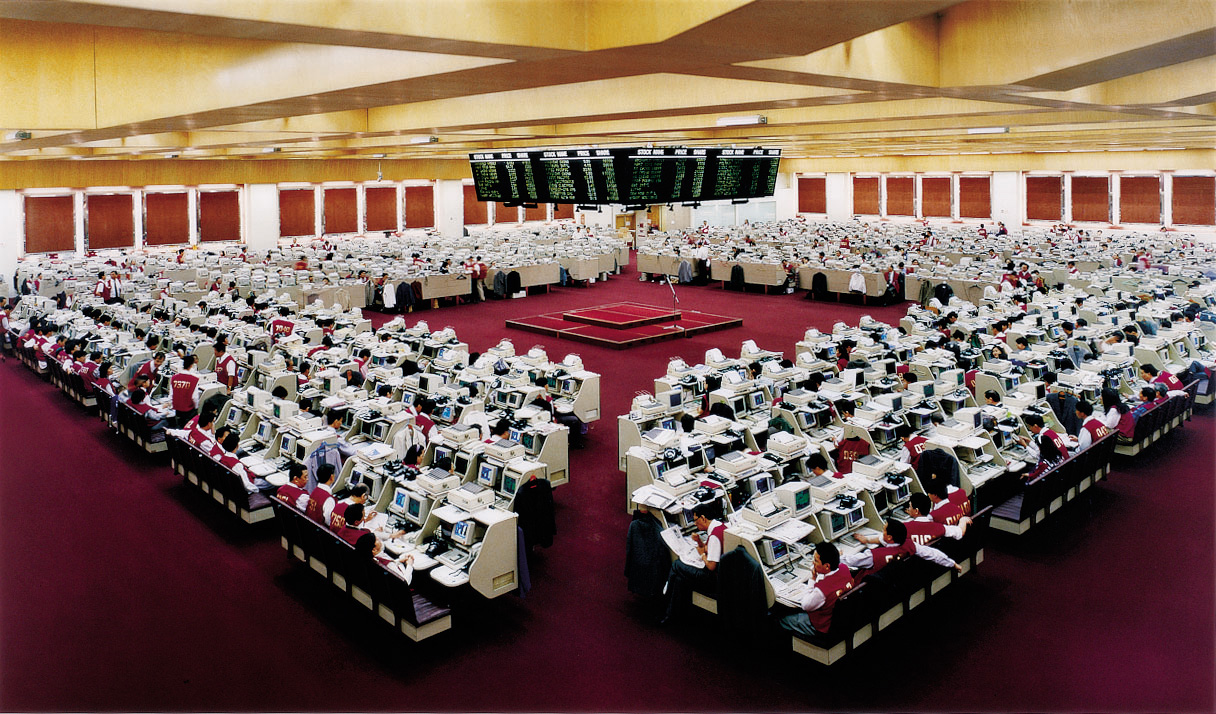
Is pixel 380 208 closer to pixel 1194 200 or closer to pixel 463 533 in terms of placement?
pixel 1194 200

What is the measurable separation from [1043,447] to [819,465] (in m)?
2.64

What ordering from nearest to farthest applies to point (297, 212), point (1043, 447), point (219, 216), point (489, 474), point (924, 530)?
point (924, 530) → point (489, 474) → point (1043, 447) → point (219, 216) → point (297, 212)

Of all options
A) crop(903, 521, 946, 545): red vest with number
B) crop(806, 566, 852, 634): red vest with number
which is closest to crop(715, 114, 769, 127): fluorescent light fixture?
crop(903, 521, 946, 545): red vest with number

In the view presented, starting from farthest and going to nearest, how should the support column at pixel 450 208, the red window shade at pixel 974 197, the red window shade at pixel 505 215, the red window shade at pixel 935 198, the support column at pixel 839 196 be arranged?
the support column at pixel 839 196 < the red window shade at pixel 505 215 < the red window shade at pixel 935 198 < the red window shade at pixel 974 197 < the support column at pixel 450 208

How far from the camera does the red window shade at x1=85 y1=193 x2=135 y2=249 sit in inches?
1201

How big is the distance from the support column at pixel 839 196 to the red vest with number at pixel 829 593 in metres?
40.0

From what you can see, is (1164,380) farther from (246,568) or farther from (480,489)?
(246,568)

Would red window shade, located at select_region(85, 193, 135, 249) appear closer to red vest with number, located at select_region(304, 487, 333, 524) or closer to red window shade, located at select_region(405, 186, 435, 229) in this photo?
red window shade, located at select_region(405, 186, 435, 229)

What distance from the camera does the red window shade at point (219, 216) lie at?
33.3 metres

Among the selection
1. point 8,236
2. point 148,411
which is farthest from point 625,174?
point 8,236

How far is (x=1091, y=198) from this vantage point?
119 ft

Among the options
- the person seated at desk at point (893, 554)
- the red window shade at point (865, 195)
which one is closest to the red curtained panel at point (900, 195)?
the red window shade at point (865, 195)

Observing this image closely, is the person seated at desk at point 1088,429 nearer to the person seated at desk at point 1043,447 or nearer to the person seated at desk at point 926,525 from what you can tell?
the person seated at desk at point 1043,447

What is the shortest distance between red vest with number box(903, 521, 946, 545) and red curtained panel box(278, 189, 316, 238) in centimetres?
3280
